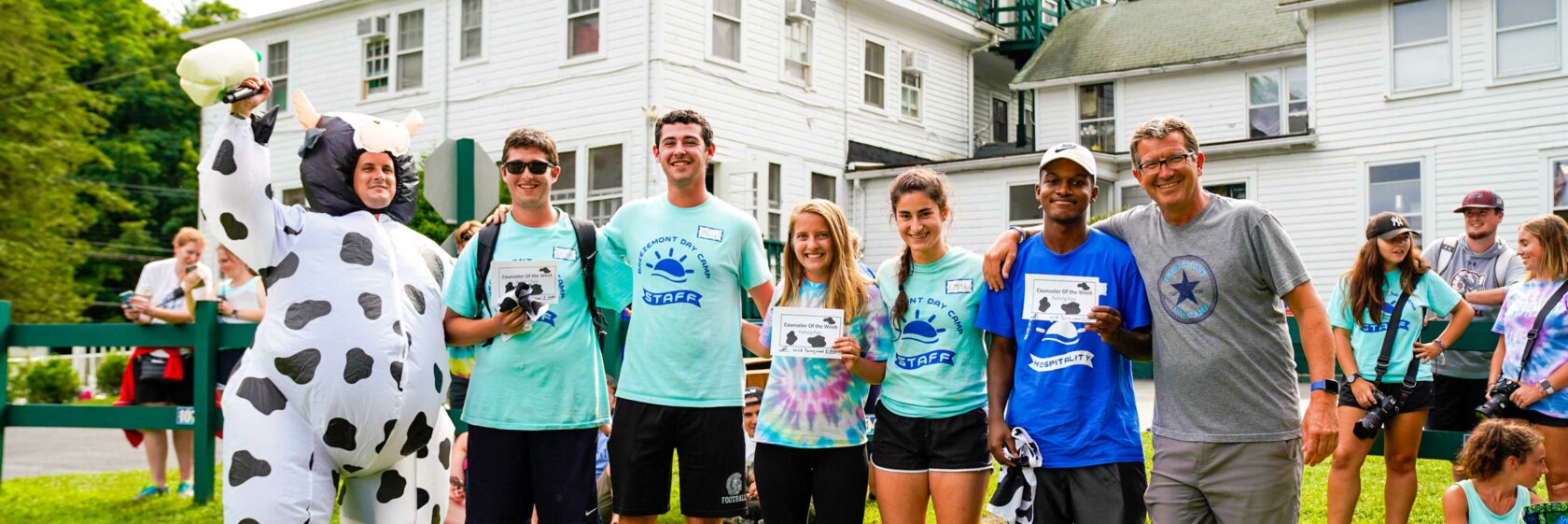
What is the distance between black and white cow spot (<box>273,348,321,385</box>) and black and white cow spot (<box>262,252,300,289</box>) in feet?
1.06

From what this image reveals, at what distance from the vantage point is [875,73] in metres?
21.3

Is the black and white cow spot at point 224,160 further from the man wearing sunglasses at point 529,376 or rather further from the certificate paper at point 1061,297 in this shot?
the certificate paper at point 1061,297

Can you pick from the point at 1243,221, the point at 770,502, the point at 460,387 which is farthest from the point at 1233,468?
the point at 460,387

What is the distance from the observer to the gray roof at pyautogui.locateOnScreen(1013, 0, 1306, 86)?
21.0 meters

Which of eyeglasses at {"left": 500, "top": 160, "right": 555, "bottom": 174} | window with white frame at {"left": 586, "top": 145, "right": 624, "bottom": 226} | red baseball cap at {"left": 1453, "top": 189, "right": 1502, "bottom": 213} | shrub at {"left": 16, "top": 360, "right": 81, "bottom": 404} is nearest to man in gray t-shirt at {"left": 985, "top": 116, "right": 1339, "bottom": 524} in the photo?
eyeglasses at {"left": 500, "top": 160, "right": 555, "bottom": 174}

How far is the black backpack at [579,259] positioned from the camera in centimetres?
474

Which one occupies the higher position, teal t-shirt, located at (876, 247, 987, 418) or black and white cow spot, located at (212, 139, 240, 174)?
black and white cow spot, located at (212, 139, 240, 174)

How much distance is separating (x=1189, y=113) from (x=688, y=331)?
1870cm

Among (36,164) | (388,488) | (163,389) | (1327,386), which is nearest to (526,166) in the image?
(388,488)

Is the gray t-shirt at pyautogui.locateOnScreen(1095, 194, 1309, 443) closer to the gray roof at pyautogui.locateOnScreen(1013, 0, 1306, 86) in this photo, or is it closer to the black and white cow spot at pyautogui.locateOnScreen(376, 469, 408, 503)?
the black and white cow spot at pyautogui.locateOnScreen(376, 469, 408, 503)

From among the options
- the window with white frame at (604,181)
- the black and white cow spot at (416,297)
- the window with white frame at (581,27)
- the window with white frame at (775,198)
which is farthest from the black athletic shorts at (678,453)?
the window with white frame at (775,198)

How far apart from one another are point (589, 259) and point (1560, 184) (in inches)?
687

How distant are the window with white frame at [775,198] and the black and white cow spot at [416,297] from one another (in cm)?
1473

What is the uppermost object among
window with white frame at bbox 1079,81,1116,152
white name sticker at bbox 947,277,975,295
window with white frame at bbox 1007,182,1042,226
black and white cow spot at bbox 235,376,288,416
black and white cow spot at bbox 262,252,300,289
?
window with white frame at bbox 1079,81,1116,152
